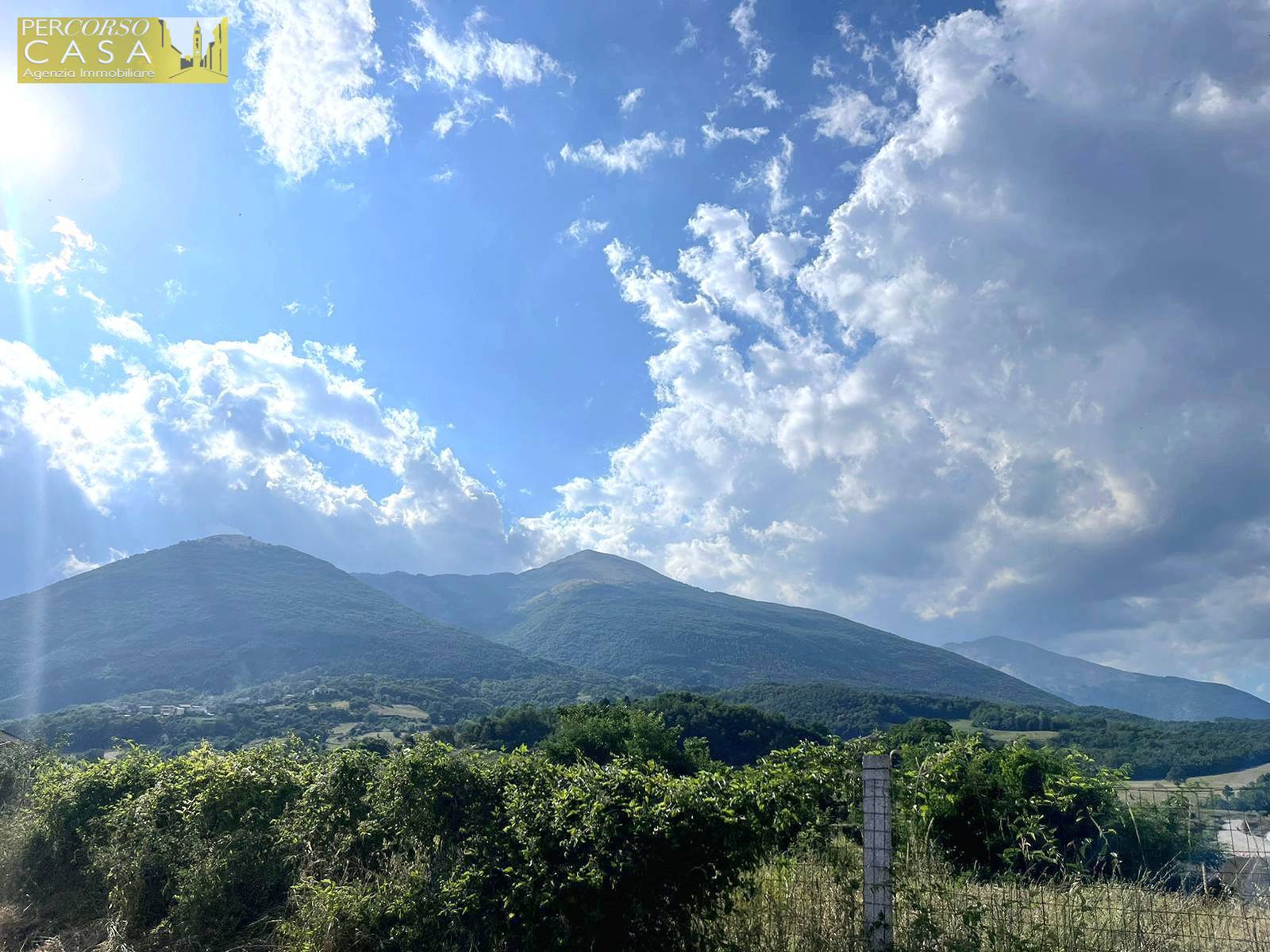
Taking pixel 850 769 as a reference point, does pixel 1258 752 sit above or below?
below

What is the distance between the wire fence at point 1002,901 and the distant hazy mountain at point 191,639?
157 meters

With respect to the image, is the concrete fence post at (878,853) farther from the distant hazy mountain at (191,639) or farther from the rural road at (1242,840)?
the distant hazy mountain at (191,639)

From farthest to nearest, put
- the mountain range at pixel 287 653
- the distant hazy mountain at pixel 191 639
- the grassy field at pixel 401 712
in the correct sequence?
1. the mountain range at pixel 287 653
2. the distant hazy mountain at pixel 191 639
3. the grassy field at pixel 401 712

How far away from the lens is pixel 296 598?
193 meters

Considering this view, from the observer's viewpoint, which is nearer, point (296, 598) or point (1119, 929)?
point (1119, 929)

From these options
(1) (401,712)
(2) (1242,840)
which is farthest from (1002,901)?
(1) (401,712)

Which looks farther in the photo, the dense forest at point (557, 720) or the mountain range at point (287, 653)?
the mountain range at point (287, 653)

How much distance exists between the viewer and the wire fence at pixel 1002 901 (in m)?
4.75

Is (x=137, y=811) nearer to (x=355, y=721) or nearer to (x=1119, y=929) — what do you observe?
(x=1119, y=929)

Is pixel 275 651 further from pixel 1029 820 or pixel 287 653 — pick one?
pixel 1029 820

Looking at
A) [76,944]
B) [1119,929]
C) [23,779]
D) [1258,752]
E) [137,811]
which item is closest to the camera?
[1119,929]

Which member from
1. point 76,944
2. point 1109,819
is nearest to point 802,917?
point 1109,819

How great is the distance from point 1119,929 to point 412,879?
4864 millimetres

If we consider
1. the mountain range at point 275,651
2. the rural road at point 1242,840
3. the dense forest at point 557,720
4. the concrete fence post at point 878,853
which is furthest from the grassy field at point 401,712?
the rural road at point 1242,840
